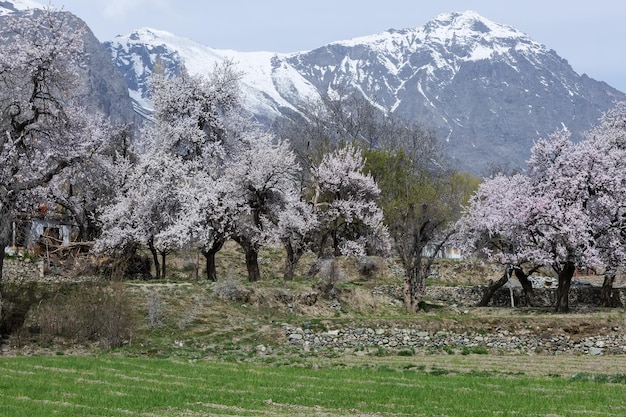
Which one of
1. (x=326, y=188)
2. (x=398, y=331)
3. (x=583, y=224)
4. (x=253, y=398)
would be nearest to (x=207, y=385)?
(x=253, y=398)

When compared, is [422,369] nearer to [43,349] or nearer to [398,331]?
[398,331]

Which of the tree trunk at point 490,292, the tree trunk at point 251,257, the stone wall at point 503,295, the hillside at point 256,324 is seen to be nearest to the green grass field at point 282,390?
the hillside at point 256,324

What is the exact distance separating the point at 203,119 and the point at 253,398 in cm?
2971

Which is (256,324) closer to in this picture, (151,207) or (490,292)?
(151,207)

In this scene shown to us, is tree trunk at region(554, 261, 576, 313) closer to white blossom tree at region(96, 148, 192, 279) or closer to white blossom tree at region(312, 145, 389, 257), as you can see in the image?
white blossom tree at region(312, 145, 389, 257)

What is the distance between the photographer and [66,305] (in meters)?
30.9

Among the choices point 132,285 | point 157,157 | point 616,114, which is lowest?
point 132,285

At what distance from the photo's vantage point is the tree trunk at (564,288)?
1566 inches

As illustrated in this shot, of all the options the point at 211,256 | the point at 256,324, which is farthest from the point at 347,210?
the point at 256,324

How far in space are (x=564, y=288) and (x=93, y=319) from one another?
84.2 feet

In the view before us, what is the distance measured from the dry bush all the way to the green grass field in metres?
4.57

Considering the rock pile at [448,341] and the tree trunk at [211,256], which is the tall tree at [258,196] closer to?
the tree trunk at [211,256]

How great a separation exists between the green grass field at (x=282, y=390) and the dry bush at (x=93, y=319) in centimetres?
457

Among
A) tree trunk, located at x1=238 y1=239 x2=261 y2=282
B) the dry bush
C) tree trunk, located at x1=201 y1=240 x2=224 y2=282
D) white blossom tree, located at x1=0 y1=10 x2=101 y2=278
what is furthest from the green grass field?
tree trunk, located at x1=238 y1=239 x2=261 y2=282
